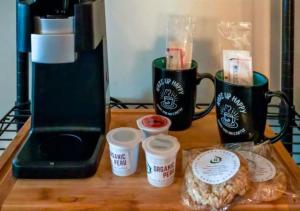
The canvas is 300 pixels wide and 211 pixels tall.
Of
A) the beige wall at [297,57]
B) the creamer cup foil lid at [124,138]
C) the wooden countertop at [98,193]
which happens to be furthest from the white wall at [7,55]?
the beige wall at [297,57]

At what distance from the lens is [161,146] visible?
2.09 feet

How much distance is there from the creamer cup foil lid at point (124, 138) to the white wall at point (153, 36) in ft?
1.29

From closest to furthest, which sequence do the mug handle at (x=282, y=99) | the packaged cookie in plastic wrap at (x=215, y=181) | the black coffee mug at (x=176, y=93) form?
the packaged cookie in plastic wrap at (x=215, y=181), the mug handle at (x=282, y=99), the black coffee mug at (x=176, y=93)

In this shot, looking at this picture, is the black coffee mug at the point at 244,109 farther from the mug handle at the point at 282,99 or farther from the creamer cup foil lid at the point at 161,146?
the creamer cup foil lid at the point at 161,146

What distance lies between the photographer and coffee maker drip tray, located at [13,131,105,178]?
2.11ft

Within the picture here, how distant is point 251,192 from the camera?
0.59m

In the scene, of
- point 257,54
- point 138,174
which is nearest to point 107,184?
point 138,174

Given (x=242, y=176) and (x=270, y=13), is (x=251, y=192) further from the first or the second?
(x=270, y=13)

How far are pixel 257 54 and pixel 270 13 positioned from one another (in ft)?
0.37

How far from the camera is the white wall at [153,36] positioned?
0.99 m

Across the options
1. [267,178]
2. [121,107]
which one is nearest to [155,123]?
[267,178]

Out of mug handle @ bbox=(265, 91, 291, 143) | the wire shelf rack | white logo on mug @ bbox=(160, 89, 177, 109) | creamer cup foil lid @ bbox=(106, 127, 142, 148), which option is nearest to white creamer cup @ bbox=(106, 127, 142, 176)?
creamer cup foil lid @ bbox=(106, 127, 142, 148)

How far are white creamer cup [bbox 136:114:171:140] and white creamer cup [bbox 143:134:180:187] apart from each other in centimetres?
7

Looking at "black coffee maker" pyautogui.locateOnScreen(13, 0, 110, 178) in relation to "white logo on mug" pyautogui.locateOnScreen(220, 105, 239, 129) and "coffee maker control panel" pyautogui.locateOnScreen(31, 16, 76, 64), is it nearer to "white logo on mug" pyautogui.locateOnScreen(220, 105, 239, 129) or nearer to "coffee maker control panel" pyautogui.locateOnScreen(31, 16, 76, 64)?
"coffee maker control panel" pyautogui.locateOnScreen(31, 16, 76, 64)
